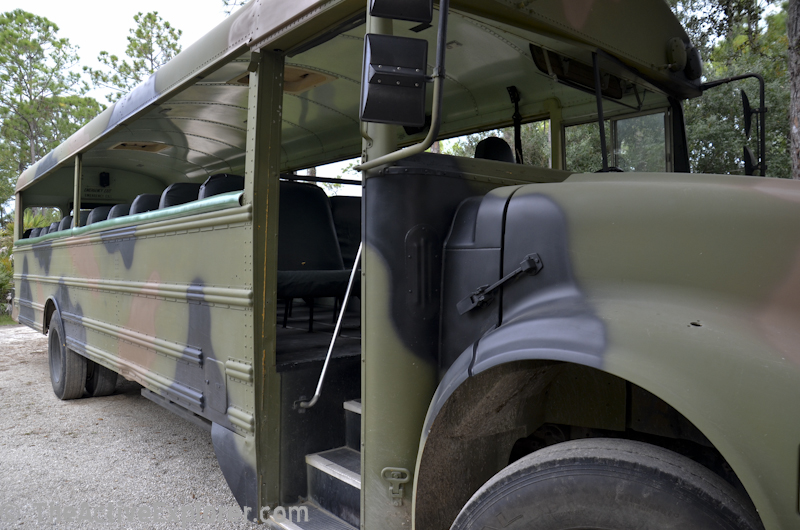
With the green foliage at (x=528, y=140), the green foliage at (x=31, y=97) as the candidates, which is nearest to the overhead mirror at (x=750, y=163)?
the green foliage at (x=528, y=140)

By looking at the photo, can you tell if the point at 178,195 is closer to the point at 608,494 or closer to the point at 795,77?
the point at 608,494

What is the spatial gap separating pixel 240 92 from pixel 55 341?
3.99 metres

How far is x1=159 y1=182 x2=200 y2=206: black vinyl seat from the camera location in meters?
3.46

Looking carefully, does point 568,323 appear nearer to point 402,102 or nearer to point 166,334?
point 402,102

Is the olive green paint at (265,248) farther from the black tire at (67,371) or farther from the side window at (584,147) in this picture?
the black tire at (67,371)

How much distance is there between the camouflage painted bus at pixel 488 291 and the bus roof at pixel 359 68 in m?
0.02

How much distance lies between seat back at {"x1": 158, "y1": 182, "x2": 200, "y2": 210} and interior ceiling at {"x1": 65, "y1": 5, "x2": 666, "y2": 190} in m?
0.47

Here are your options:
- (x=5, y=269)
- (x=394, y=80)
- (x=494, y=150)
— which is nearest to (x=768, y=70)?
(x=494, y=150)

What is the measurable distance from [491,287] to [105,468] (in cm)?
326

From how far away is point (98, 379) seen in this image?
18.5ft

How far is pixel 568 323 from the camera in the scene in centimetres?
144

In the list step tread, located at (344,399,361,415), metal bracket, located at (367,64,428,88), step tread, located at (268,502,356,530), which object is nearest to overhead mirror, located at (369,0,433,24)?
metal bracket, located at (367,64,428,88)

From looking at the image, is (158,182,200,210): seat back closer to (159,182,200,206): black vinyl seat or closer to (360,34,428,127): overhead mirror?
(159,182,200,206): black vinyl seat

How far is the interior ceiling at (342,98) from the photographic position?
255 cm
